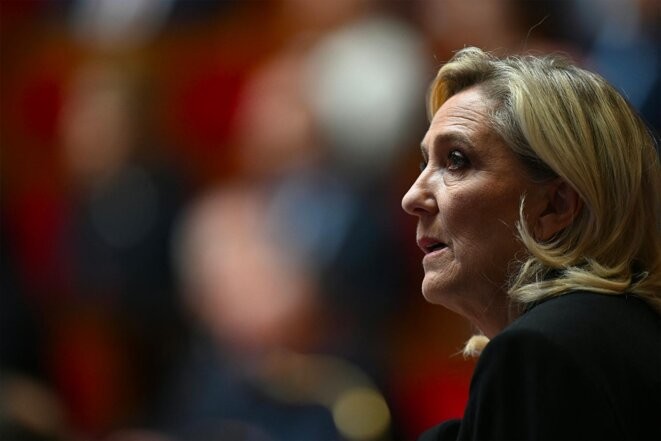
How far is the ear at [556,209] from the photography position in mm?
1809

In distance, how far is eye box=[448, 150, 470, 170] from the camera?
1.93m

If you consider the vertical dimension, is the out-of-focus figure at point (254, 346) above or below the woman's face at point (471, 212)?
below

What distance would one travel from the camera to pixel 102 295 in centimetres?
457

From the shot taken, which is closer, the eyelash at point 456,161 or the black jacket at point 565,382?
the black jacket at point 565,382

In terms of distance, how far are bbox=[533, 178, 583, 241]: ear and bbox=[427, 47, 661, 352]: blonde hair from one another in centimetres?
1

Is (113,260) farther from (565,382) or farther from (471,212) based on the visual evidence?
(565,382)

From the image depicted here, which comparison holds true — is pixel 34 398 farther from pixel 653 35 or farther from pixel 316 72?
pixel 653 35

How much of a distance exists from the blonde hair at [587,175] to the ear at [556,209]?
0.01 metres

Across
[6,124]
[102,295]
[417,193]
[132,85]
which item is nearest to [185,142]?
[132,85]

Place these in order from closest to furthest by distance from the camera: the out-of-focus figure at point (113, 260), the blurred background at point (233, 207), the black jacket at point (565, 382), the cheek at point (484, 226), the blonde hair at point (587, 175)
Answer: the black jacket at point (565, 382) < the blonde hair at point (587, 175) < the cheek at point (484, 226) < the blurred background at point (233, 207) < the out-of-focus figure at point (113, 260)

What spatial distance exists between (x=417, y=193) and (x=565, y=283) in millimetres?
368

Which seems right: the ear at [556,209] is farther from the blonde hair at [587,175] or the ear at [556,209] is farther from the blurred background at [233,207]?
the blurred background at [233,207]

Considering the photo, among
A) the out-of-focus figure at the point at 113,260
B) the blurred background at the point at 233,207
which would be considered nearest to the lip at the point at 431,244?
the blurred background at the point at 233,207

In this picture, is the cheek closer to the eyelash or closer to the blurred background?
the eyelash
